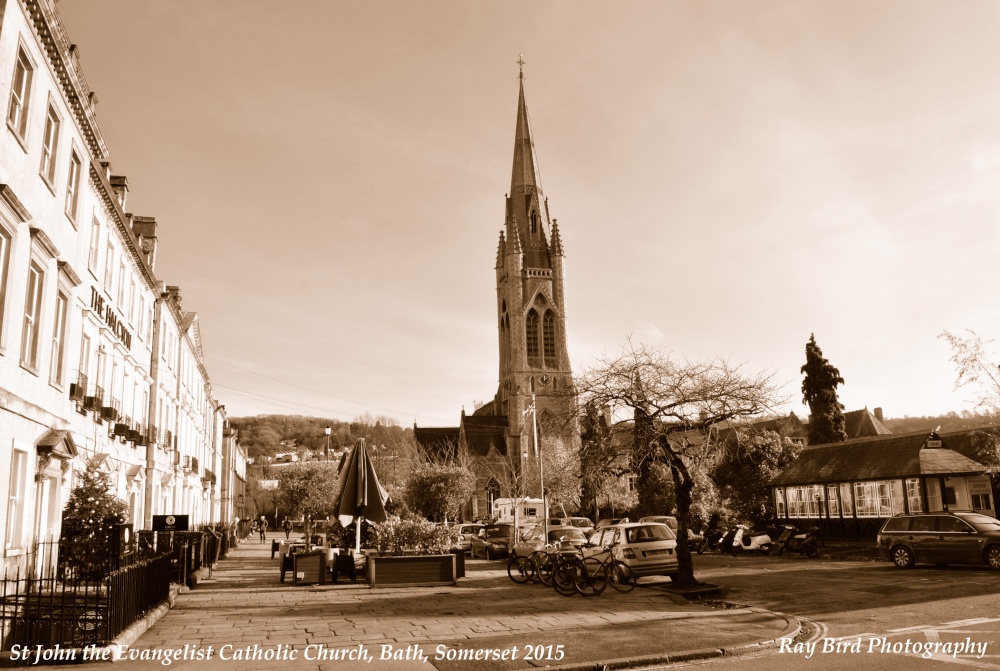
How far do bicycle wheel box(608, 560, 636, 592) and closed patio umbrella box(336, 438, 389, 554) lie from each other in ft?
19.4

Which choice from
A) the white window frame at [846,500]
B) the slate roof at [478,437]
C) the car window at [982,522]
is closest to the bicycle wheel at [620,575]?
the car window at [982,522]

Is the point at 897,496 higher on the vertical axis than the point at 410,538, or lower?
higher

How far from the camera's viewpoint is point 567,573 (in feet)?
52.5

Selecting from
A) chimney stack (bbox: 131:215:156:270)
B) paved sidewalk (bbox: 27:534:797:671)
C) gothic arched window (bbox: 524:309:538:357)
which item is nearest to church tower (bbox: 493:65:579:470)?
gothic arched window (bbox: 524:309:538:357)

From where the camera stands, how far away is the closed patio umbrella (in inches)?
736

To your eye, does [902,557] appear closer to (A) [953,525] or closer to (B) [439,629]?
(A) [953,525]

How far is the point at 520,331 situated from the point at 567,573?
214 feet

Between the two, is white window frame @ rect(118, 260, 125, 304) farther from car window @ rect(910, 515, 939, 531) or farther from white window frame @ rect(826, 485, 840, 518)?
white window frame @ rect(826, 485, 840, 518)

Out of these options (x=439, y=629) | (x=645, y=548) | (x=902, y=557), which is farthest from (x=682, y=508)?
(x=902, y=557)

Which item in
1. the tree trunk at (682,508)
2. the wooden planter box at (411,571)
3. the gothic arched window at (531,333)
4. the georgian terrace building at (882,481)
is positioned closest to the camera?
the tree trunk at (682,508)

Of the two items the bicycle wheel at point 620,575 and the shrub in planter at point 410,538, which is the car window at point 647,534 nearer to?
the bicycle wheel at point 620,575

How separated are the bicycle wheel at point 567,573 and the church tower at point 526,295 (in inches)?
2341

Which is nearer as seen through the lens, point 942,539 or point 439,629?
point 439,629

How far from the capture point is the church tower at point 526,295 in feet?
263
